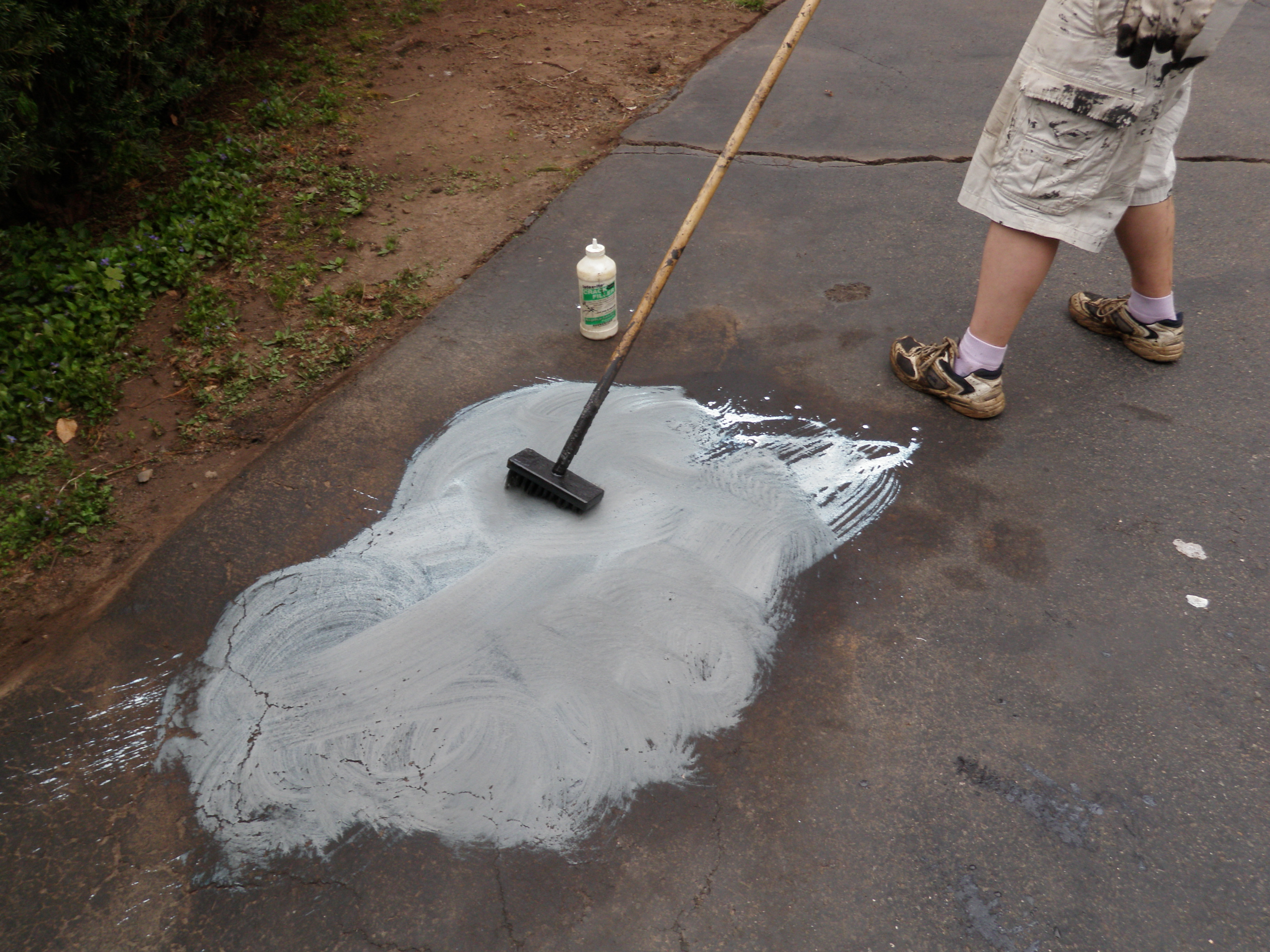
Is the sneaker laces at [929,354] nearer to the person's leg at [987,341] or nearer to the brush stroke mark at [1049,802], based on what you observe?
the person's leg at [987,341]

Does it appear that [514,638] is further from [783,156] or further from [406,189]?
[783,156]

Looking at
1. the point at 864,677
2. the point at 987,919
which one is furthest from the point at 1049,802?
the point at 864,677

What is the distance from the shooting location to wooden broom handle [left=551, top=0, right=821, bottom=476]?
2.27 metres

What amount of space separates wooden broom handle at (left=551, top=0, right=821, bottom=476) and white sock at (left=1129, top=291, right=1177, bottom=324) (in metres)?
1.52

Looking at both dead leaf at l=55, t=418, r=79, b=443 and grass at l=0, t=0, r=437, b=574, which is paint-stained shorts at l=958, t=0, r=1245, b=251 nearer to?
grass at l=0, t=0, r=437, b=574

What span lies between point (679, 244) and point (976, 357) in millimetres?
1057

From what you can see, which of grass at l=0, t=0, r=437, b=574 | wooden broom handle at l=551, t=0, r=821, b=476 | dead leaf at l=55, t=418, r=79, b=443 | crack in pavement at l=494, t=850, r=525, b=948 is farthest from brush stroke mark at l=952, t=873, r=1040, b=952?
A: dead leaf at l=55, t=418, r=79, b=443

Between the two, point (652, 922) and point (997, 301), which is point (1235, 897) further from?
point (997, 301)

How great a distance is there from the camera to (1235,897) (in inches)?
59.4

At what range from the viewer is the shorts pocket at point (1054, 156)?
2.16m

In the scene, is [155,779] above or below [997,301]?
below

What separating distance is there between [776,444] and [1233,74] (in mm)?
4455

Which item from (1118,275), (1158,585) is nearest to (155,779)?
(1158,585)

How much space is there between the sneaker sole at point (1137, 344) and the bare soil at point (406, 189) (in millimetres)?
2301
